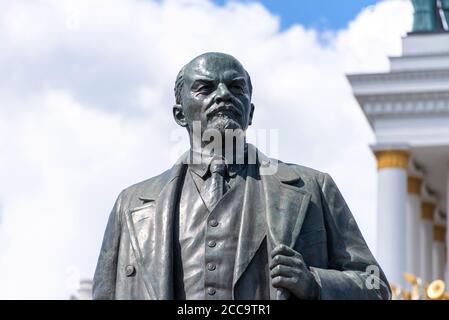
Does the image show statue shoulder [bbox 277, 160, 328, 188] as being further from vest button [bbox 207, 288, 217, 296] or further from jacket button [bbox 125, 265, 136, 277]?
jacket button [bbox 125, 265, 136, 277]

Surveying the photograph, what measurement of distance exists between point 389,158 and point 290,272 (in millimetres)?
49575

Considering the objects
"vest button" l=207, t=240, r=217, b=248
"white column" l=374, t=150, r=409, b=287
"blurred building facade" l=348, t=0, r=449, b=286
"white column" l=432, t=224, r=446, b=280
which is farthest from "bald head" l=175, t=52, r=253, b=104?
"white column" l=432, t=224, r=446, b=280

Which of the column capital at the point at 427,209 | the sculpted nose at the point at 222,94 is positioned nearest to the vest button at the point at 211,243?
the sculpted nose at the point at 222,94

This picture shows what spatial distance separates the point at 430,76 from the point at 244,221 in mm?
48087

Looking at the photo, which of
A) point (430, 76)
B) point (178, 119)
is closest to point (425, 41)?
point (430, 76)

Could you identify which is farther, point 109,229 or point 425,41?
point 425,41

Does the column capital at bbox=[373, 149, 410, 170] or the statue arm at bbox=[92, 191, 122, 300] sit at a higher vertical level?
the column capital at bbox=[373, 149, 410, 170]

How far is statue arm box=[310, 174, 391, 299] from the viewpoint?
7.74 m

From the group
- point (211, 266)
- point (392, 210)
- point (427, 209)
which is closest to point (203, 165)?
point (211, 266)

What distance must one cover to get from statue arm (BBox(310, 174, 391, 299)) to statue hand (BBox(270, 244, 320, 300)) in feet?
0.52

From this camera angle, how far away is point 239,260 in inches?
301

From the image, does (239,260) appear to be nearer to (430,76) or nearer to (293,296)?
(293,296)

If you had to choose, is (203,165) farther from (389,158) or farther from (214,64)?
(389,158)

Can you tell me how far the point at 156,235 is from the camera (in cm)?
776
